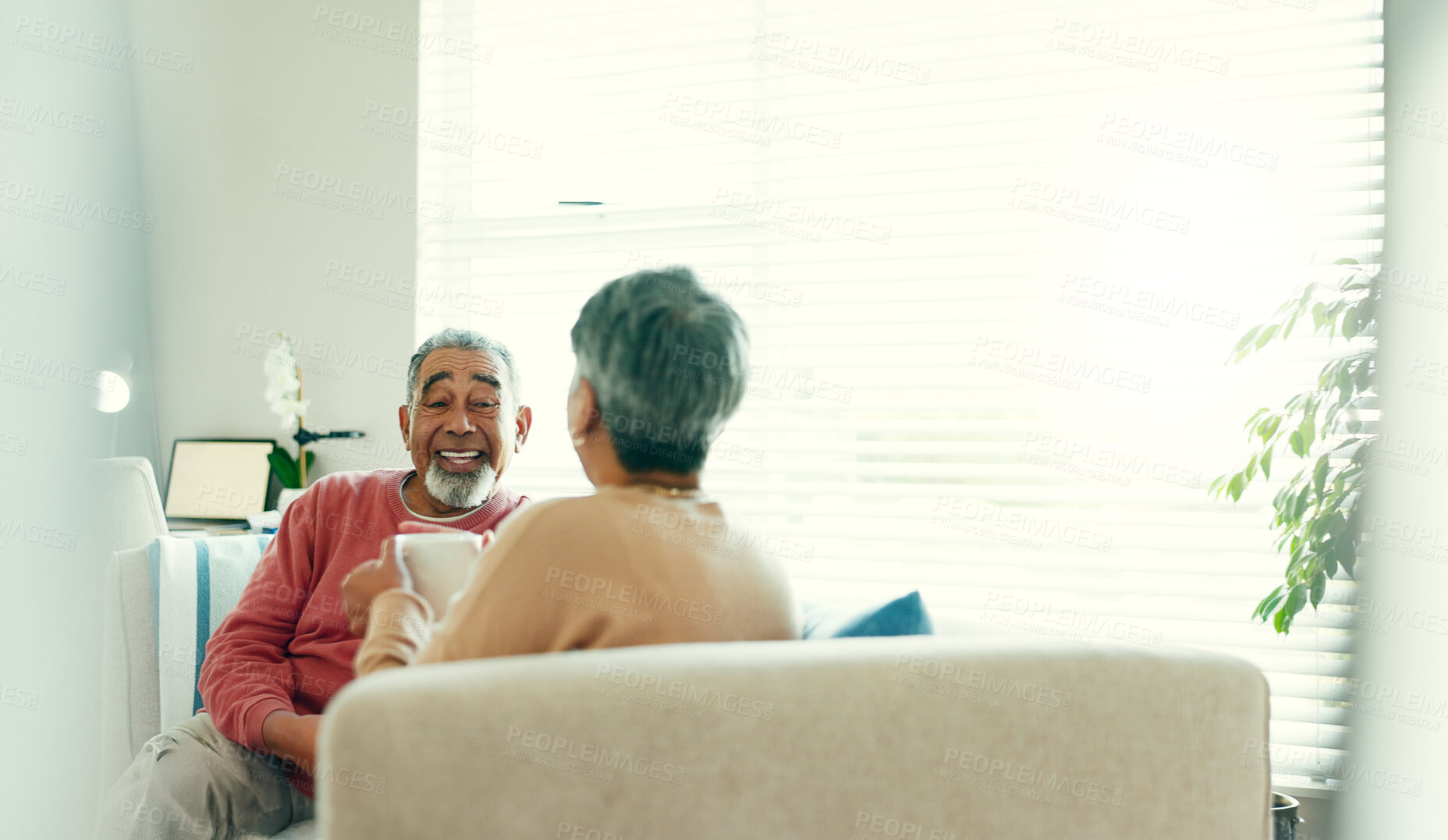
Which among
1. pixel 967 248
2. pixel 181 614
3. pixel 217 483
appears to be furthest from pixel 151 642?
pixel 967 248

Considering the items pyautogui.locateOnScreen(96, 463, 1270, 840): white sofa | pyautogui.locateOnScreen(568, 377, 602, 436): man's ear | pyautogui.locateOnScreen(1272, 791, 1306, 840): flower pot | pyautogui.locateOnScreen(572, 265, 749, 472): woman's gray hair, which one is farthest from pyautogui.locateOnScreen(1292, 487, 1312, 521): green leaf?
pyautogui.locateOnScreen(568, 377, 602, 436): man's ear

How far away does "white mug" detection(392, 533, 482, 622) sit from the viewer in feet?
3.72

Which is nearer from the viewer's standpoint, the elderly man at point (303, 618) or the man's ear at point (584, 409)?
the man's ear at point (584, 409)

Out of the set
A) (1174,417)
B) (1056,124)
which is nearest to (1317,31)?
(1056,124)

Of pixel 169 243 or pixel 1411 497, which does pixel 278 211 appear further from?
pixel 1411 497

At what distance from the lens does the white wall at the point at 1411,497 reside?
1980mm

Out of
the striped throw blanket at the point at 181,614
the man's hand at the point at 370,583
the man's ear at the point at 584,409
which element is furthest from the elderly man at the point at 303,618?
the man's ear at the point at 584,409

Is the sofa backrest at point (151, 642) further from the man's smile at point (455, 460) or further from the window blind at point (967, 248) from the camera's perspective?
the window blind at point (967, 248)

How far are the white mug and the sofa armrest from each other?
292mm

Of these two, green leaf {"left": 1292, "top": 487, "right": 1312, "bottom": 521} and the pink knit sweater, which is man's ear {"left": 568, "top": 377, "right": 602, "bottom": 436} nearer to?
the pink knit sweater

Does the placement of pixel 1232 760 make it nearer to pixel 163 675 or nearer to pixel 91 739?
pixel 163 675

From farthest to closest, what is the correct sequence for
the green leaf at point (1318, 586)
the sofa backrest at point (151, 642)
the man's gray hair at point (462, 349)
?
1. the green leaf at point (1318, 586)
2. the man's gray hair at point (462, 349)
3. the sofa backrest at point (151, 642)

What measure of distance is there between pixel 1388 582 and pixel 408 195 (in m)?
2.81

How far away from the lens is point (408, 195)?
2.88 m
